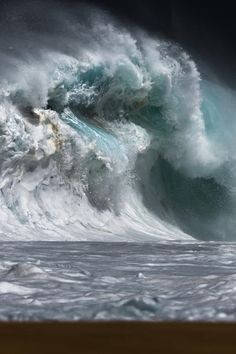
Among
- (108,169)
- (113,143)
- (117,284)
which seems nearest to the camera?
(117,284)

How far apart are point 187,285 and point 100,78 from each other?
25.8 feet

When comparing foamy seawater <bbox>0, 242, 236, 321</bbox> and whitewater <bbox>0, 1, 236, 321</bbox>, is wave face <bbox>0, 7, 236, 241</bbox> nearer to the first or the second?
whitewater <bbox>0, 1, 236, 321</bbox>

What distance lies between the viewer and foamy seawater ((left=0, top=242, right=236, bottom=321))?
3008mm

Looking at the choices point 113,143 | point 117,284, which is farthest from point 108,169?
point 117,284

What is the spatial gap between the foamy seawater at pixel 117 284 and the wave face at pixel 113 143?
2.40 metres

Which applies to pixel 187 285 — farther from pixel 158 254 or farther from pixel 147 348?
pixel 158 254

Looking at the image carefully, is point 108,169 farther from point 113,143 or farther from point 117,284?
point 117,284

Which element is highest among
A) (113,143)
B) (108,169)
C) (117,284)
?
(113,143)

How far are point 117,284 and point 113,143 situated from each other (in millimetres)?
7452

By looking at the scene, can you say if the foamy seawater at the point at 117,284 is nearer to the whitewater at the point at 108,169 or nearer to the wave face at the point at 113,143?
the whitewater at the point at 108,169

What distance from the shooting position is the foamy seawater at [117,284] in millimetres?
3008

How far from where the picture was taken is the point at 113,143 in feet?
37.5

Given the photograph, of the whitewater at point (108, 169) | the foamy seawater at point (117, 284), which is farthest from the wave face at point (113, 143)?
the foamy seawater at point (117, 284)

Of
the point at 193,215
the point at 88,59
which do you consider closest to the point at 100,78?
the point at 88,59
